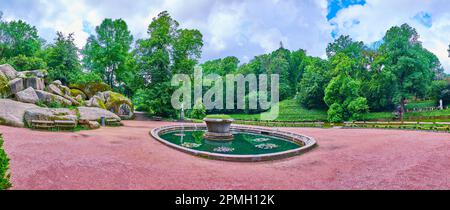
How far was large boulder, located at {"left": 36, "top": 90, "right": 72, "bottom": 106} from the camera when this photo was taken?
1515 centimetres

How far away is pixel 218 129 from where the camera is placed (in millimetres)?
13867

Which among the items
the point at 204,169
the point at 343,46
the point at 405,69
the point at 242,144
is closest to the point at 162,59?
the point at 242,144

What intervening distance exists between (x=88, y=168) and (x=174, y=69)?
22243mm

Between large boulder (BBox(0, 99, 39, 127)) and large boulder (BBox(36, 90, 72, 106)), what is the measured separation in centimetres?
200

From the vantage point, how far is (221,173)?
19.7 ft

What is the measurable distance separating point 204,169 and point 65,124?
9441 mm

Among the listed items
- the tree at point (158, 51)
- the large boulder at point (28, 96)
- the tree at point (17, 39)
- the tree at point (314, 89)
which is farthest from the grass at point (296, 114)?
the tree at point (17, 39)

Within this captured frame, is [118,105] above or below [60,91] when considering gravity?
below

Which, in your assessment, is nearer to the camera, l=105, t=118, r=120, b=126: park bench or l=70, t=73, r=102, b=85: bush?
l=105, t=118, r=120, b=126: park bench

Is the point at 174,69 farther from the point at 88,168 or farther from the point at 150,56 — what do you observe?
the point at 88,168

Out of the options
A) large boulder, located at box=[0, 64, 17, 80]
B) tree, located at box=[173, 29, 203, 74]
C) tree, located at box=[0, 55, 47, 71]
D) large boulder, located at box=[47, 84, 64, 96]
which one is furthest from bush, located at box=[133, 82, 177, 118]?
large boulder, located at box=[0, 64, 17, 80]

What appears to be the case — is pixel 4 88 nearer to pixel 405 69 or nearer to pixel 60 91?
pixel 60 91

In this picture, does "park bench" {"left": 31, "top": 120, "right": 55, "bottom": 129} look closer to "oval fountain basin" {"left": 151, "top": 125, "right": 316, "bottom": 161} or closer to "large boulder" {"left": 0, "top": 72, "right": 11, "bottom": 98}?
"oval fountain basin" {"left": 151, "top": 125, "right": 316, "bottom": 161}

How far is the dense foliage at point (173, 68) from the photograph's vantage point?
26.0m
